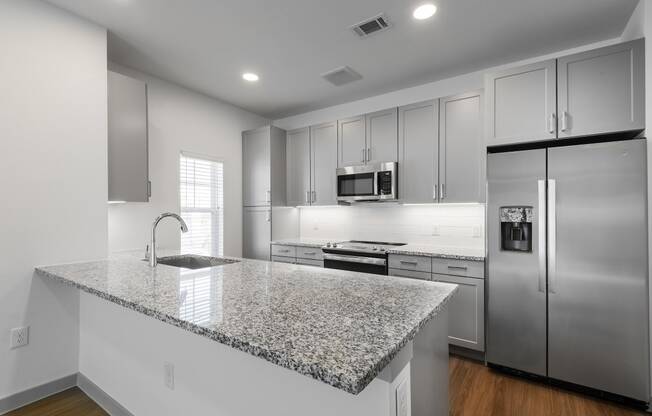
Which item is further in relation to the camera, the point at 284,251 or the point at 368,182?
the point at 284,251

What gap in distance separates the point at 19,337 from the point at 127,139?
1.58 m

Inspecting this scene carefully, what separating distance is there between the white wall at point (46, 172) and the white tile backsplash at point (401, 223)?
8.38 ft

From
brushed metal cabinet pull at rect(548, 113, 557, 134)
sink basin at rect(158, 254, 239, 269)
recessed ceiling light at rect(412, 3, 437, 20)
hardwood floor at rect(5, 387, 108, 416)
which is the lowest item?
hardwood floor at rect(5, 387, 108, 416)

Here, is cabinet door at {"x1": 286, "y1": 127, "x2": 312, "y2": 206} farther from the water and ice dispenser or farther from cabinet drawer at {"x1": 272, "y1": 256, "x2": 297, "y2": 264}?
the water and ice dispenser

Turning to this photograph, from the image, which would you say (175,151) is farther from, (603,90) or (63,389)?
(603,90)

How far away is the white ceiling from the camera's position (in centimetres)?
215

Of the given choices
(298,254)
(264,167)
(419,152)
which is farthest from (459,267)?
(264,167)

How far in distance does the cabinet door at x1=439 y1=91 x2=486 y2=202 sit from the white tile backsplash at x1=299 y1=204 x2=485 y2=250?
33cm

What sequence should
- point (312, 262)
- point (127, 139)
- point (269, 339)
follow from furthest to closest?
point (312, 262) < point (127, 139) < point (269, 339)

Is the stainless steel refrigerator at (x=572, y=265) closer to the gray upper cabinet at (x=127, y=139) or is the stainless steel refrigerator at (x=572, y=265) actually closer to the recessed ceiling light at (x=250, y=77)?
the recessed ceiling light at (x=250, y=77)

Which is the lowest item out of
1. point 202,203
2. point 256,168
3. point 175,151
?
point 202,203

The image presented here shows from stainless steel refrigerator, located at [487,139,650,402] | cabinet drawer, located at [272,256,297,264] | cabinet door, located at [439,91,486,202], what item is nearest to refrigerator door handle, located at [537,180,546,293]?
stainless steel refrigerator, located at [487,139,650,402]

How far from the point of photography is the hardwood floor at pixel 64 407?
6.50 feet

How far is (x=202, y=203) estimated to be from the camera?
12.4ft
